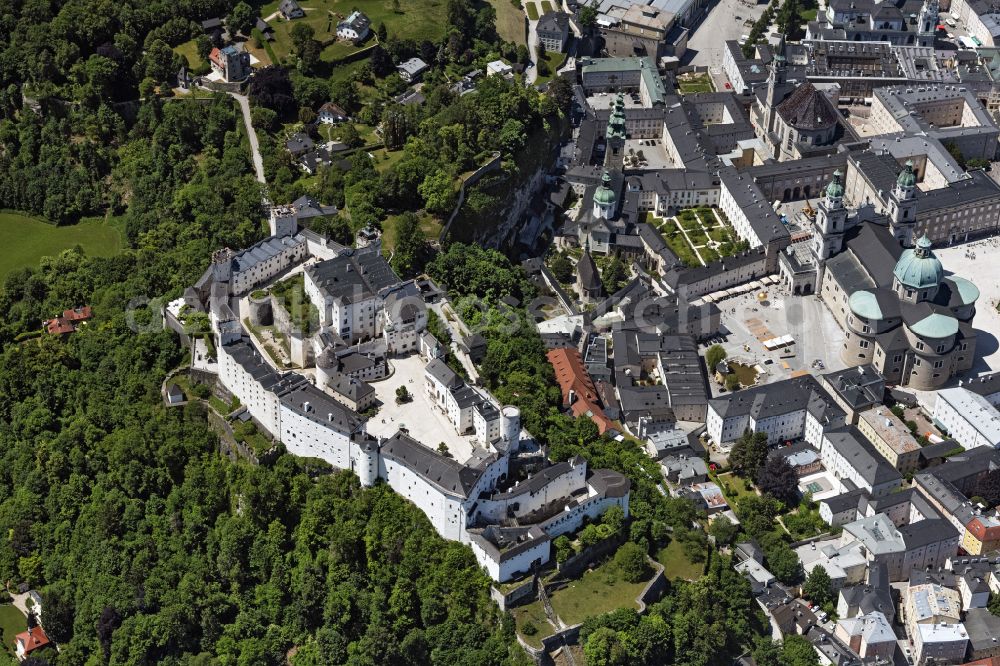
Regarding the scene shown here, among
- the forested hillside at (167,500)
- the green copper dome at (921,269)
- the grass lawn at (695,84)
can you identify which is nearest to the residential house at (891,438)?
the green copper dome at (921,269)

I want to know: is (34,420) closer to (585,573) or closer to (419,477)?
(419,477)

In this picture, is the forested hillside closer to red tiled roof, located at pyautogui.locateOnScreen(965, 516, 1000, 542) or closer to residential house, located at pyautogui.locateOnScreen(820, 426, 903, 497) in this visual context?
residential house, located at pyautogui.locateOnScreen(820, 426, 903, 497)

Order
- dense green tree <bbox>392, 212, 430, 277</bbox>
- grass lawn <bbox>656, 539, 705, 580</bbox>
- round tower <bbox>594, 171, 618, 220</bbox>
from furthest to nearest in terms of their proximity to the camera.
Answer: round tower <bbox>594, 171, 618, 220</bbox> → dense green tree <bbox>392, 212, 430, 277</bbox> → grass lawn <bbox>656, 539, 705, 580</bbox>

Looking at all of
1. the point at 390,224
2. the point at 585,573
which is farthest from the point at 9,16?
the point at 585,573

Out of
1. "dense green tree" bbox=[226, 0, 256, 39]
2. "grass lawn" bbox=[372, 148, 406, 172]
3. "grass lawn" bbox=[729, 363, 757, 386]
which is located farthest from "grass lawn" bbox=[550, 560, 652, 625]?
"dense green tree" bbox=[226, 0, 256, 39]

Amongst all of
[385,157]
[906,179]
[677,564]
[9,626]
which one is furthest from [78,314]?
[906,179]

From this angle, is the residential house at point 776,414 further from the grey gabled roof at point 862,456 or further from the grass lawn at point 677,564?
the grass lawn at point 677,564

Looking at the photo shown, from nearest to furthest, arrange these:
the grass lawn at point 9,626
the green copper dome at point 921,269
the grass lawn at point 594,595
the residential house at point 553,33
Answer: the grass lawn at point 594,595, the grass lawn at point 9,626, the green copper dome at point 921,269, the residential house at point 553,33
